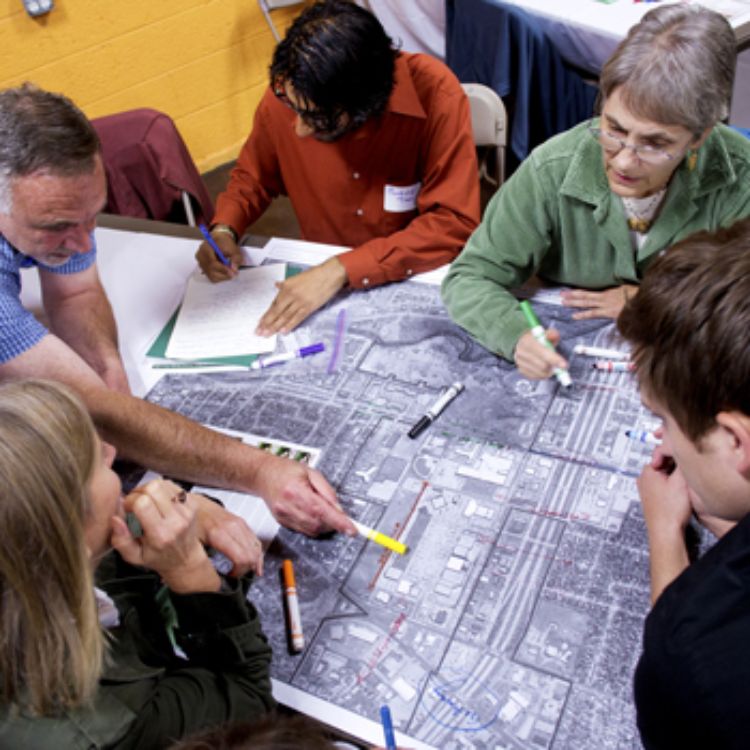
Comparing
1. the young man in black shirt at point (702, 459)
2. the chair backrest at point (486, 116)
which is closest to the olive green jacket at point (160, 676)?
the young man in black shirt at point (702, 459)

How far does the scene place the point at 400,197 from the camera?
2043 mm

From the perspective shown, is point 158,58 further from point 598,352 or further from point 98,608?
point 98,608

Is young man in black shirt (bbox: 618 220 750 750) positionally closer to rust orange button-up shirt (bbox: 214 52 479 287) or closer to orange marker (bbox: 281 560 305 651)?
orange marker (bbox: 281 560 305 651)

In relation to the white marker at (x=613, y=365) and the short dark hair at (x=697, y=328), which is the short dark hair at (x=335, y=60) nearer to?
the white marker at (x=613, y=365)

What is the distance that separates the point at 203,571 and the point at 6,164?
84cm

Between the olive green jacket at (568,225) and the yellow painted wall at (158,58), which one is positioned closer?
the olive green jacket at (568,225)

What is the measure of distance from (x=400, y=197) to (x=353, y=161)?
16 cm

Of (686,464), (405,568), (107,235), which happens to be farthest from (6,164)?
(686,464)

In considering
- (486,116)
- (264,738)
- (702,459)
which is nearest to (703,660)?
(702,459)

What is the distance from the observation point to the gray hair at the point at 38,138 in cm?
137

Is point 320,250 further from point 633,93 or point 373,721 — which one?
point 373,721

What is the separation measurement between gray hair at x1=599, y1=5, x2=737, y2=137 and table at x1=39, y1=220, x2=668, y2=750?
1.42 ft

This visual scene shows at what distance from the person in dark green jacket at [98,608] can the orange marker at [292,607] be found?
5 centimetres

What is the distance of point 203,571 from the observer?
1108 mm
